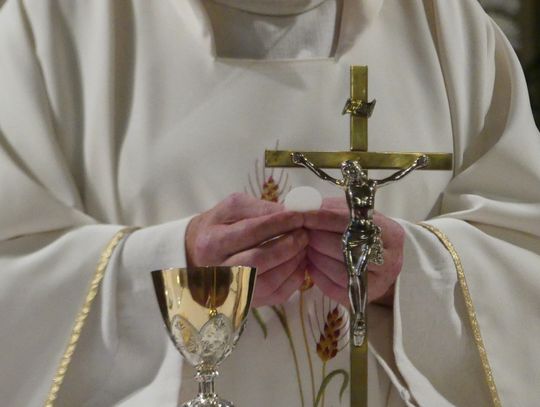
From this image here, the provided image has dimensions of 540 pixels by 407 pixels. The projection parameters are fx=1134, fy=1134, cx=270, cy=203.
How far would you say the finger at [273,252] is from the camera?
1.98 metres

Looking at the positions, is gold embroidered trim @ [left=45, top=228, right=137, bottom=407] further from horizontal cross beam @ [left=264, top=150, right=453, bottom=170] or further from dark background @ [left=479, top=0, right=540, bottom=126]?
dark background @ [left=479, top=0, right=540, bottom=126]

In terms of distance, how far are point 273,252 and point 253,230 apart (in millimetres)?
52

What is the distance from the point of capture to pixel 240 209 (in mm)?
2059

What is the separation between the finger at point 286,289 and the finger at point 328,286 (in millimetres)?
20

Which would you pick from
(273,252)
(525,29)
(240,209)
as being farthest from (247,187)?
(525,29)

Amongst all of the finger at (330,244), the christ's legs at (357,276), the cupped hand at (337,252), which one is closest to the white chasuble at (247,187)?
the cupped hand at (337,252)

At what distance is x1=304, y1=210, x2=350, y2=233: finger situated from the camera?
1.96m

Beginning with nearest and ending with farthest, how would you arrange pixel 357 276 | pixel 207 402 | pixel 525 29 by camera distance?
1. pixel 207 402
2. pixel 357 276
3. pixel 525 29

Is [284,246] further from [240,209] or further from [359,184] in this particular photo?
[359,184]

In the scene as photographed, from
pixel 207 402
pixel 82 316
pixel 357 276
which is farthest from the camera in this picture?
pixel 82 316

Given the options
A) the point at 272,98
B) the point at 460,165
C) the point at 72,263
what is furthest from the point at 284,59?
the point at 72,263

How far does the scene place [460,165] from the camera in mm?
2559

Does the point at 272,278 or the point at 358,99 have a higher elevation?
the point at 358,99

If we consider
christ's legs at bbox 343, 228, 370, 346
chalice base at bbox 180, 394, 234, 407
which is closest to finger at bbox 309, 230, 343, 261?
christ's legs at bbox 343, 228, 370, 346
